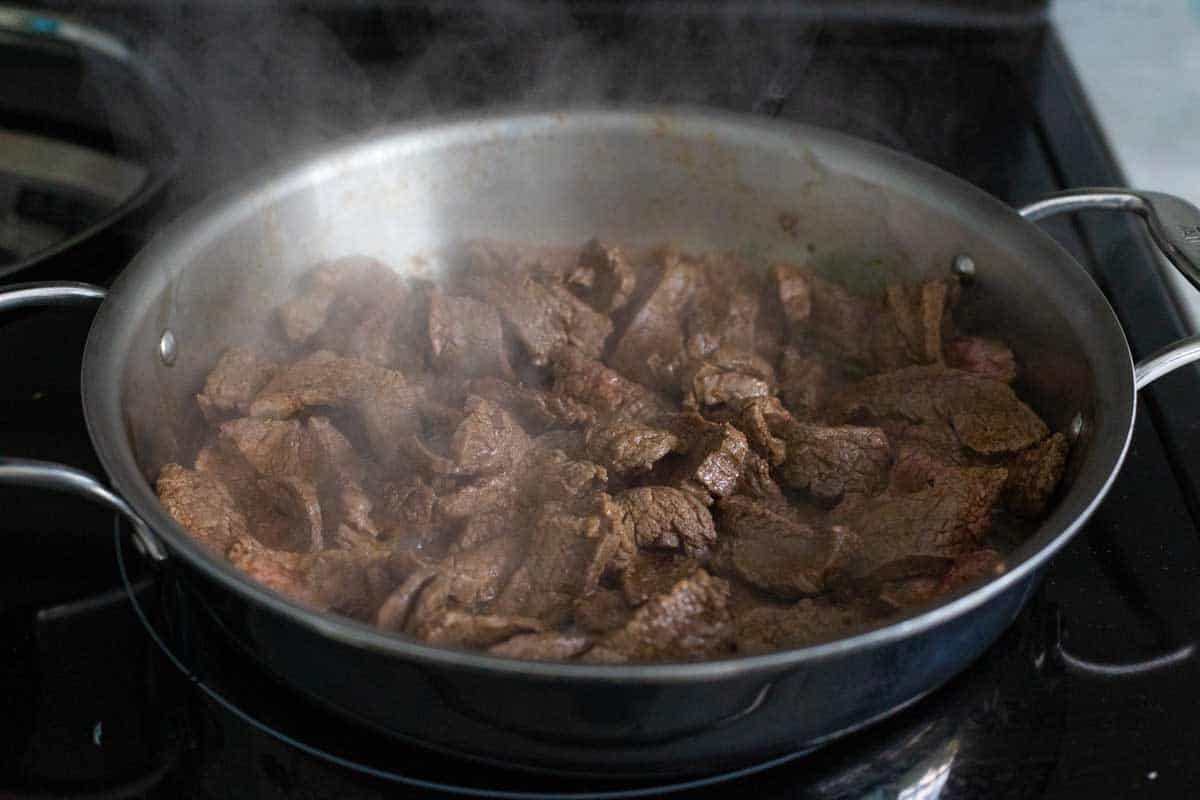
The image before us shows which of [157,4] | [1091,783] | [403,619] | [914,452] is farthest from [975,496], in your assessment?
[157,4]

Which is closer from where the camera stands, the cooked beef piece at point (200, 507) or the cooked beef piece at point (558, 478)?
the cooked beef piece at point (200, 507)

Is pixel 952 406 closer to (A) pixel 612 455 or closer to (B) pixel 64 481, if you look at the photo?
(A) pixel 612 455

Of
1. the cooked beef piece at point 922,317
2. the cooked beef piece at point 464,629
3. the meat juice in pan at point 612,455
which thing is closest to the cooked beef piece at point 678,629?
the meat juice in pan at point 612,455

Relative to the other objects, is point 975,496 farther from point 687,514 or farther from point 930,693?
point 687,514

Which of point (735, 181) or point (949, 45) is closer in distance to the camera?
point (735, 181)

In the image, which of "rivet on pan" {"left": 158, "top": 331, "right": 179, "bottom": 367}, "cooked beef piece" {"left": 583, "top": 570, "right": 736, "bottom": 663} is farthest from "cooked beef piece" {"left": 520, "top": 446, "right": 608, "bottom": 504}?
"rivet on pan" {"left": 158, "top": 331, "right": 179, "bottom": 367}

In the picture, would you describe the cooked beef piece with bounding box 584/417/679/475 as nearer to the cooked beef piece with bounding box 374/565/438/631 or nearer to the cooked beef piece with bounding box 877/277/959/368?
the cooked beef piece with bounding box 374/565/438/631

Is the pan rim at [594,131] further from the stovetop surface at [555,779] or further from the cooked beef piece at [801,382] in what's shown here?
the cooked beef piece at [801,382]
